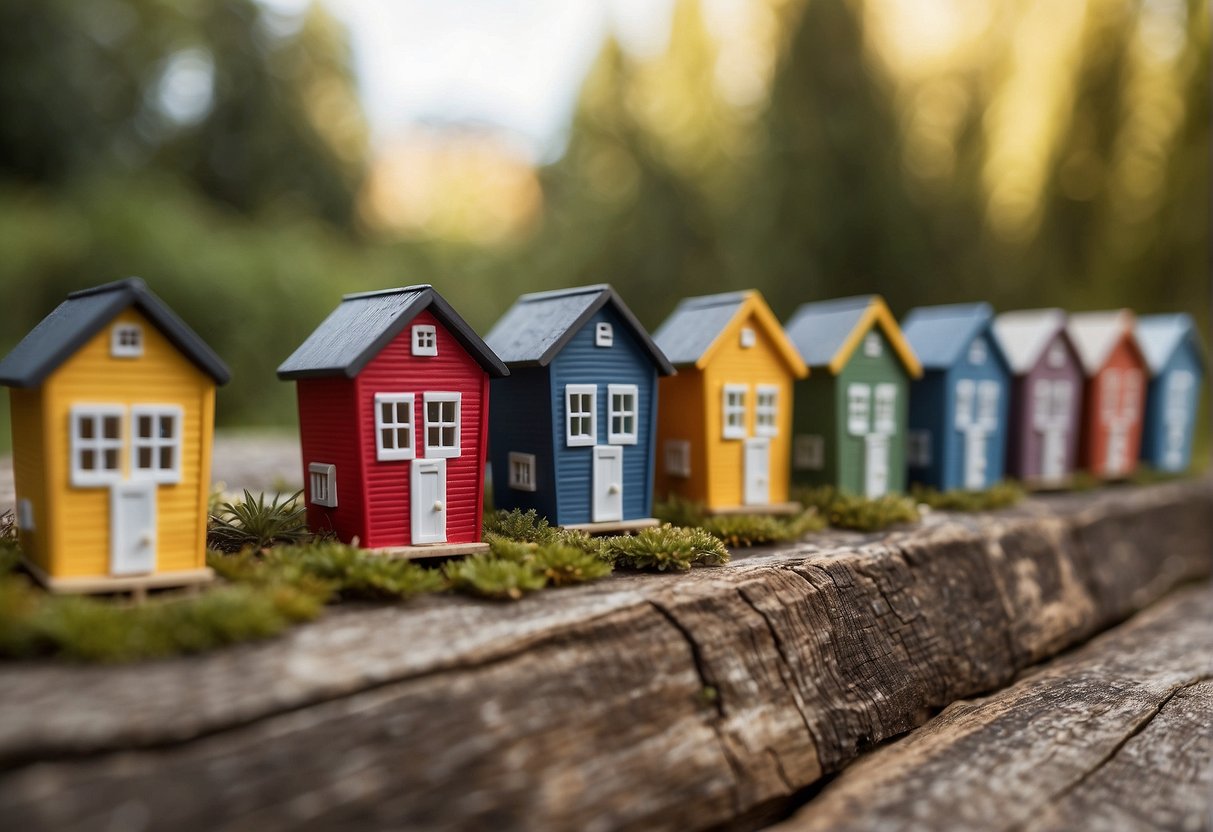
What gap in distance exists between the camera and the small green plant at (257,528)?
24.7 ft

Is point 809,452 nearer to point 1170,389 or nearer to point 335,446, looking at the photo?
point 335,446

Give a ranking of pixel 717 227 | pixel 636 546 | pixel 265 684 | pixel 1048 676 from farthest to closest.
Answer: pixel 717 227, pixel 1048 676, pixel 636 546, pixel 265 684

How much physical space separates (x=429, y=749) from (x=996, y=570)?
657 centimetres

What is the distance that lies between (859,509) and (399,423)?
4.89 meters

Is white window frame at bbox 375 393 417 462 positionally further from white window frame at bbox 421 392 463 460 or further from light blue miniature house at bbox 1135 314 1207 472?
light blue miniature house at bbox 1135 314 1207 472

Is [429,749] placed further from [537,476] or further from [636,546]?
[537,476]

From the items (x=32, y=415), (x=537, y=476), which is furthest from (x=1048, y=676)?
(x=32, y=415)

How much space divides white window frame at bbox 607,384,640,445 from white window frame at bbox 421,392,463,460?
1.45 meters

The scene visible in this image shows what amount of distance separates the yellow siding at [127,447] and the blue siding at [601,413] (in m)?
2.80

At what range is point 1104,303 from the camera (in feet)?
63.2

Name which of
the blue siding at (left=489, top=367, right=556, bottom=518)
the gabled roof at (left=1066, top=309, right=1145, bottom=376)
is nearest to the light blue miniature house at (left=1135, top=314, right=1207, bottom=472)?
the gabled roof at (left=1066, top=309, right=1145, bottom=376)

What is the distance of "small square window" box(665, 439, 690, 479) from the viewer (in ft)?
31.0

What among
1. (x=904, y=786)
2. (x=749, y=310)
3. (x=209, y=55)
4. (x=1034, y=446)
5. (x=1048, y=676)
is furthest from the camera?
(x=209, y=55)

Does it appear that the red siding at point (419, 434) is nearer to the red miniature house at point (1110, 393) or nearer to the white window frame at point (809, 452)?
the white window frame at point (809, 452)
